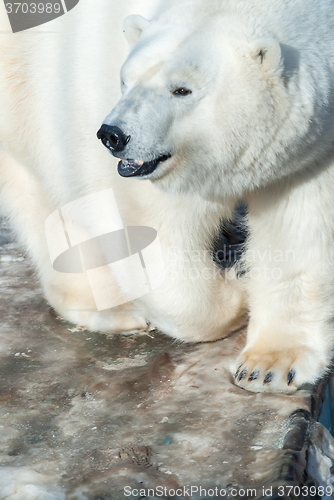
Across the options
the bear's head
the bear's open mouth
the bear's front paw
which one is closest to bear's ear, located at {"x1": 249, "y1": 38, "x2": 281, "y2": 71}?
the bear's head

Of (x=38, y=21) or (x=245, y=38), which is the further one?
(x=38, y=21)

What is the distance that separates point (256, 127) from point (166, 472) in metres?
1.07

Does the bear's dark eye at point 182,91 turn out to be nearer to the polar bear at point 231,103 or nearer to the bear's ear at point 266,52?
the polar bear at point 231,103

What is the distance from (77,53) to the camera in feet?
8.36

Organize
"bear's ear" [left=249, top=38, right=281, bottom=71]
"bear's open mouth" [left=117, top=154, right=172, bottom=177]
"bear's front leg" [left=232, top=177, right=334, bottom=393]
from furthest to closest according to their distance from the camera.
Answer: "bear's front leg" [left=232, top=177, right=334, bottom=393] < "bear's open mouth" [left=117, top=154, right=172, bottom=177] < "bear's ear" [left=249, top=38, right=281, bottom=71]

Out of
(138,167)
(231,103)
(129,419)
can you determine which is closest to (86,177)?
(138,167)

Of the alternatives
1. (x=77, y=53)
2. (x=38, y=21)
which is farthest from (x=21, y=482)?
(x=38, y=21)

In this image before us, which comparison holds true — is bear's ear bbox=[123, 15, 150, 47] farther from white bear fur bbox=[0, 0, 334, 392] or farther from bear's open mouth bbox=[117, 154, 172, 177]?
bear's open mouth bbox=[117, 154, 172, 177]

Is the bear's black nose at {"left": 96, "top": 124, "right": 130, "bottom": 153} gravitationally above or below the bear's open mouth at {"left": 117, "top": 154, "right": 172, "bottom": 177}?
above

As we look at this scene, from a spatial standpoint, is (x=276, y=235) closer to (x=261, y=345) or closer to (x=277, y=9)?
(x=261, y=345)

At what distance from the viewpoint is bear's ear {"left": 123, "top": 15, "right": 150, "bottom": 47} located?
2.12 m

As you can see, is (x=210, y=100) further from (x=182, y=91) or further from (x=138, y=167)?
(x=138, y=167)

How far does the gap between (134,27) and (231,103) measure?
0.47 m

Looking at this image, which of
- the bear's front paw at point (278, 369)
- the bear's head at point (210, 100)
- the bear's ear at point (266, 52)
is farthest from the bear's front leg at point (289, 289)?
the bear's ear at point (266, 52)
